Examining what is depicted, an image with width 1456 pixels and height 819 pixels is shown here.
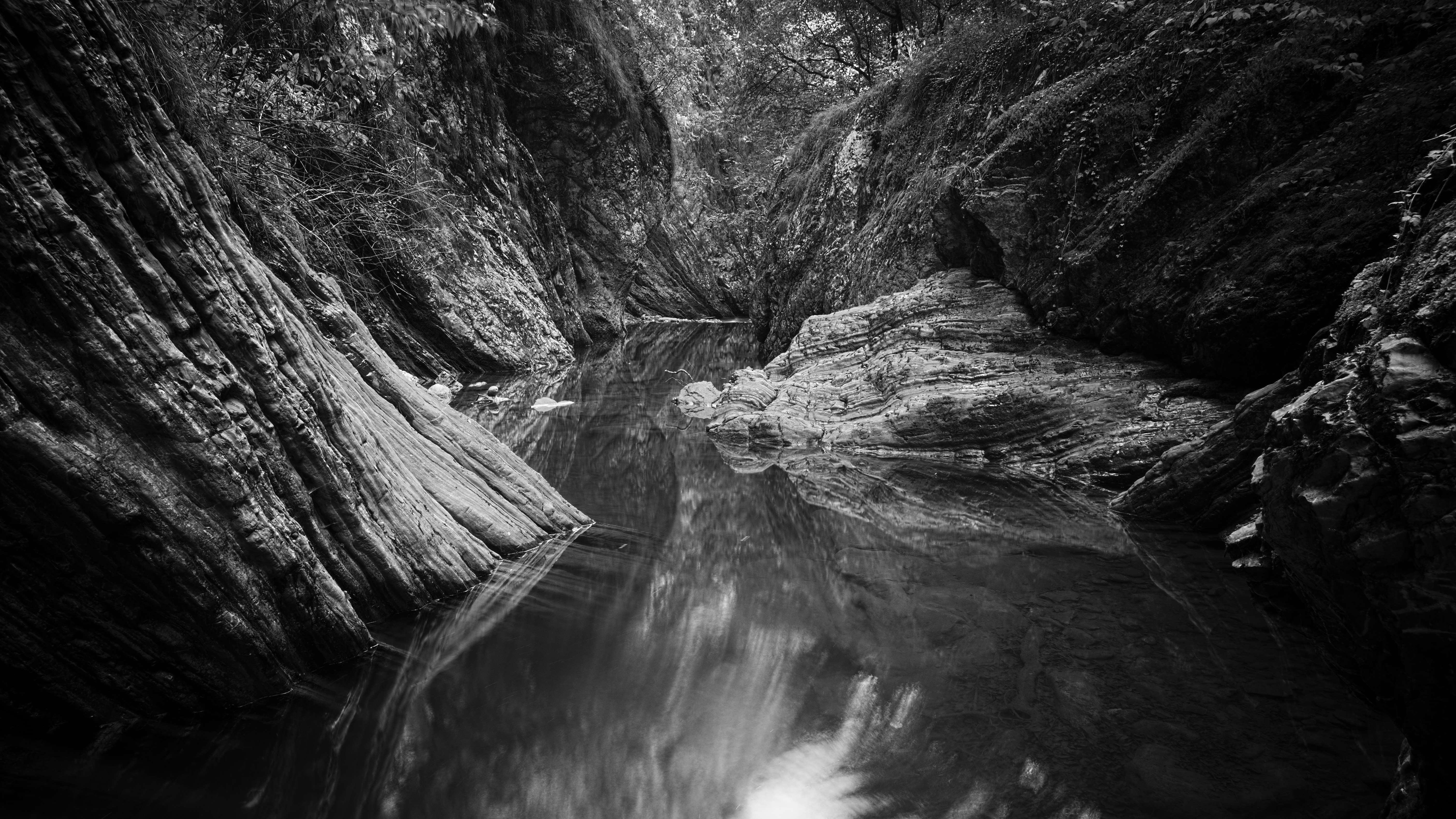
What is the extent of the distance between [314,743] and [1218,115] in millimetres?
8588

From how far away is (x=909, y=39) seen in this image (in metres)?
14.9

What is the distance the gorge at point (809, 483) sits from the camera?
9.09 ft

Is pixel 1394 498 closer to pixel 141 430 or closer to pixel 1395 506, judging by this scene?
pixel 1395 506

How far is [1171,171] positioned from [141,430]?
8.40 metres

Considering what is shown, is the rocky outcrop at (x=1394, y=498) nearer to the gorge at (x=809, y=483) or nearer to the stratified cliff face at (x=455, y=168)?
the gorge at (x=809, y=483)

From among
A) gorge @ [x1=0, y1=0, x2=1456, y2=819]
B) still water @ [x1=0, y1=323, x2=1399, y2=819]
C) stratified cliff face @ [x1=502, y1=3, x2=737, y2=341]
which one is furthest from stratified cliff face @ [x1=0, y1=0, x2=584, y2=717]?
stratified cliff face @ [x1=502, y1=3, x2=737, y2=341]

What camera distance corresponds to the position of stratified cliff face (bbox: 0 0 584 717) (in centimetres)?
278

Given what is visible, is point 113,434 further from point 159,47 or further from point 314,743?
point 159,47

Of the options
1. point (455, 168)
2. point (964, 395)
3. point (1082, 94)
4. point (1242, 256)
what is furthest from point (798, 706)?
point (455, 168)

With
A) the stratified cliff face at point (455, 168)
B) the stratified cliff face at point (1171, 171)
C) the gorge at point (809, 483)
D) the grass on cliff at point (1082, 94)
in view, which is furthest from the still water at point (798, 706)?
the grass on cliff at point (1082, 94)

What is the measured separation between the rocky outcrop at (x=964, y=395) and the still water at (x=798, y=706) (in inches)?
66.2

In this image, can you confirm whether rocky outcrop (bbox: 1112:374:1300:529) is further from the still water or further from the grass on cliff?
the grass on cliff

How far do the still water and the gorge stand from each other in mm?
24

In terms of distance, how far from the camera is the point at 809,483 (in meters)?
7.91
